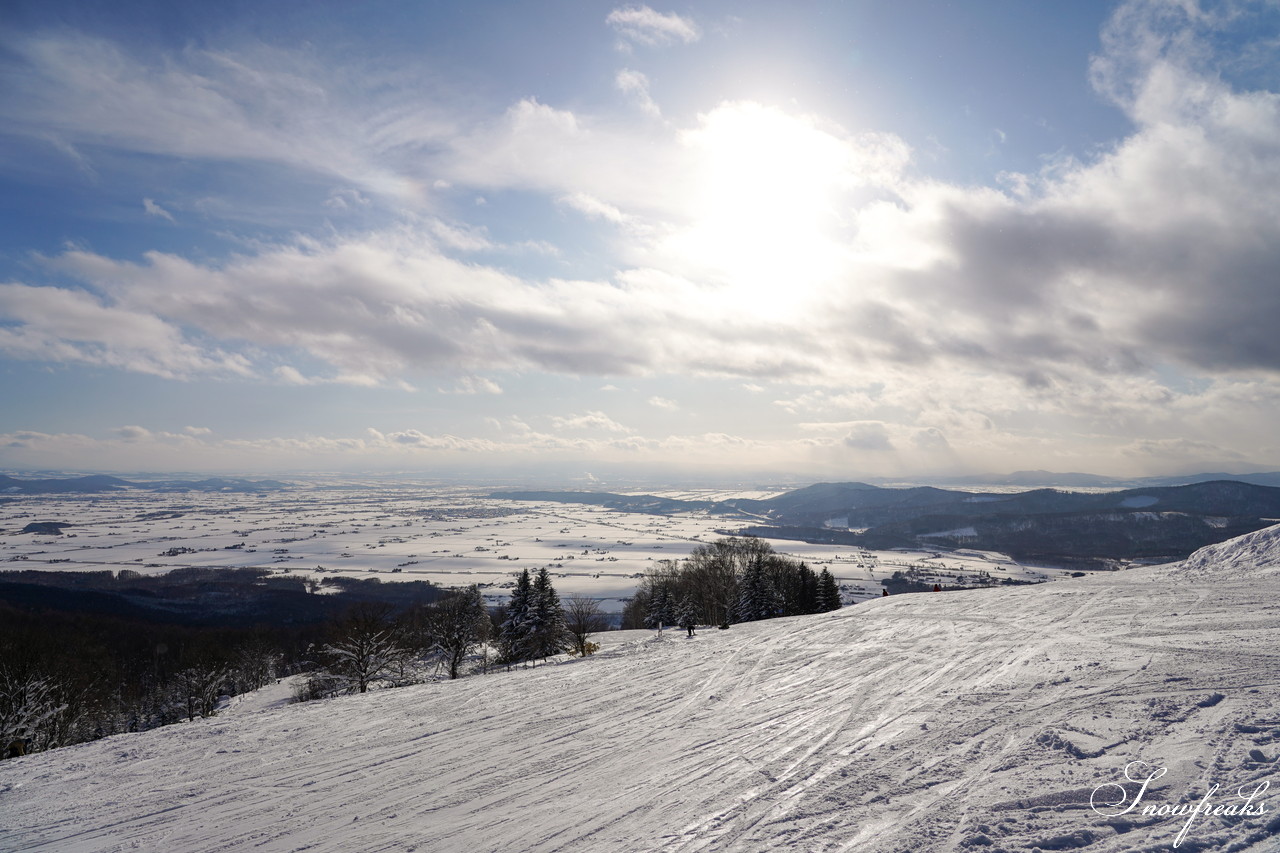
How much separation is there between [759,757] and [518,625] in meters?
36.1

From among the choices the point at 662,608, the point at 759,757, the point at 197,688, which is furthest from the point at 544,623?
the point at 759,757

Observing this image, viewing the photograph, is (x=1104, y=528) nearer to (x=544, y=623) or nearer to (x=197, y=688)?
(x=544, y=623)

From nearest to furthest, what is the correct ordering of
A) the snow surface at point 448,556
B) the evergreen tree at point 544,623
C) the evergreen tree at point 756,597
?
the evergreen tree at point 544,623, the evergreen tree at point 756,597, the snow surface at point 448,556

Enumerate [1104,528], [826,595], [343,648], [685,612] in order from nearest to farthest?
[343,648], [685,612], [826,595], [1104,528]

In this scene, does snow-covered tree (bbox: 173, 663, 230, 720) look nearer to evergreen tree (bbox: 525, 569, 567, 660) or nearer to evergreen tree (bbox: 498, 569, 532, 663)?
evergreen tree (bbox: 498, 569, 532, 663)

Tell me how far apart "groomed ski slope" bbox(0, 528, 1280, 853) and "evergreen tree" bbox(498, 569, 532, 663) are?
88.5 ft

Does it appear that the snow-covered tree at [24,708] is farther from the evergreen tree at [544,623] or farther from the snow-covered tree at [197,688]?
the evergreen tree at [544,623]

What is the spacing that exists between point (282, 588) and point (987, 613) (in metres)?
126

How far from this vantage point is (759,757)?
7527 mm

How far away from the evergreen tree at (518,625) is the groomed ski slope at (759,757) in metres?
27.0

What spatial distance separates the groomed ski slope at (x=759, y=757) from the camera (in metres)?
5.64

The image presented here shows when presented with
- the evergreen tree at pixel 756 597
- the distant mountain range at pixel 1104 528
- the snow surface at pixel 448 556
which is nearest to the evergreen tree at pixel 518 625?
the evergreen tree at pixel 756 597

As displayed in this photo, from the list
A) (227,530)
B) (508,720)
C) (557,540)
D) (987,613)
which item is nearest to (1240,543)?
(987,613)

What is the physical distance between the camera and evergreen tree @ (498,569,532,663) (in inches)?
1548
